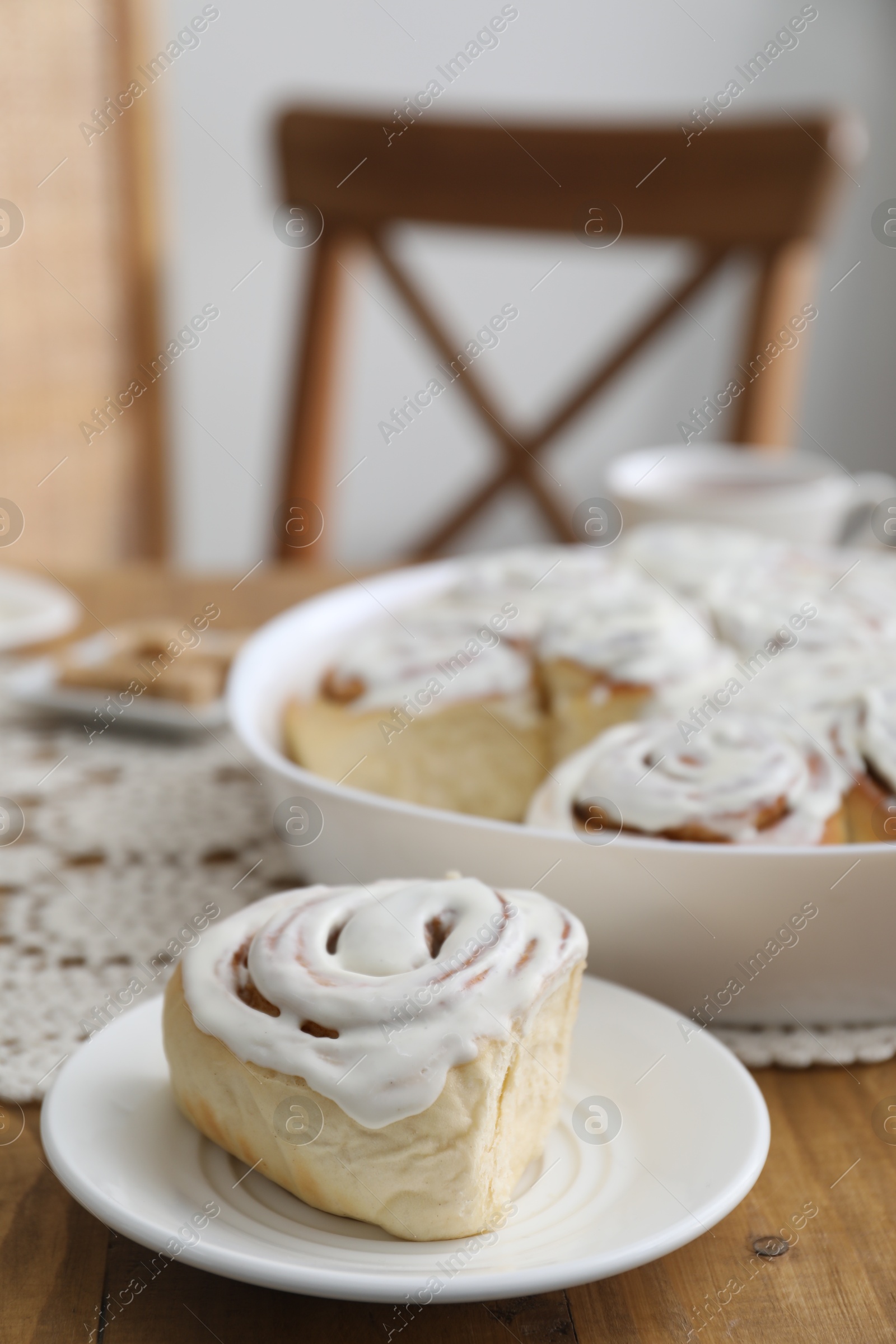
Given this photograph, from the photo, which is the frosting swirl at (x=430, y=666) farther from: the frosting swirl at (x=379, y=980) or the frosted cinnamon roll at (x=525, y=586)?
the frosting swirl at (x=379, y=980)

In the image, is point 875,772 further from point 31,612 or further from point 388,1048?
point 31,612

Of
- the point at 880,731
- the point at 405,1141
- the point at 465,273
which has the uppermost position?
the point at 405,1141

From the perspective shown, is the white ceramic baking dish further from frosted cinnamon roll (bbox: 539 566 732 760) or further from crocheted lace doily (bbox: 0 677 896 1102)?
frosted cinnamon roll (bbox: 539 566 732 760)

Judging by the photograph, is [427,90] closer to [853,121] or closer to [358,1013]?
[853,121]

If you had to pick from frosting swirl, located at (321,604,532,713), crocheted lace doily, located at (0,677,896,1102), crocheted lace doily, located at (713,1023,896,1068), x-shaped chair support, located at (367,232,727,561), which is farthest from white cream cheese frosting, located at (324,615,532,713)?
x-shaped chair support, located at (367,232,727,561)

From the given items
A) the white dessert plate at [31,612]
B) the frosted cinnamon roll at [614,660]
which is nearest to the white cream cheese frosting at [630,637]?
the frosted cinnamon roll at [614,660]

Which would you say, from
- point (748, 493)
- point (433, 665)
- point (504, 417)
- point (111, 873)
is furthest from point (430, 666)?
point (504, 417)
